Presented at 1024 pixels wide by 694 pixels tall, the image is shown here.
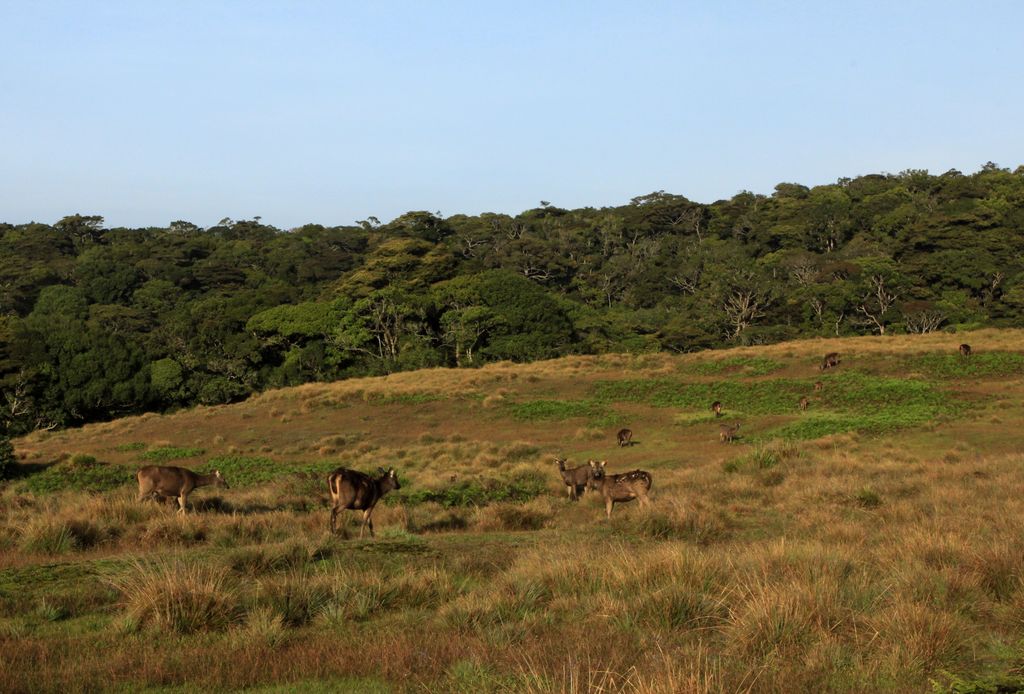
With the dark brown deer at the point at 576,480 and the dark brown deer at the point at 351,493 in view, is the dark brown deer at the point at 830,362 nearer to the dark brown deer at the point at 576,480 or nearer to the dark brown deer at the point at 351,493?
the dark brown deer at the point at 576,480

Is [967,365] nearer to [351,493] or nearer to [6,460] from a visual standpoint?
[351,493]

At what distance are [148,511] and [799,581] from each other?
10.9 meters

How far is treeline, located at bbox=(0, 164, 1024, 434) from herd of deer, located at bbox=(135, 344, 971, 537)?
39.9m

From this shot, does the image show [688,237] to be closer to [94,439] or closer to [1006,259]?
[1006,259]

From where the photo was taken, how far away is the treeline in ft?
199

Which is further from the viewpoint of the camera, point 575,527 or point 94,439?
point 94,439

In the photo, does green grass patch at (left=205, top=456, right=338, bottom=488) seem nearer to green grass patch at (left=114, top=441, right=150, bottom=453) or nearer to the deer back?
green grass patch at (left=114, top=441, right=150, bottom=453)

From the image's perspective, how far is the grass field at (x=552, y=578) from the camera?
587cm

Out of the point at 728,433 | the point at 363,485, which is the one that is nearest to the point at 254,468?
the point at 728,433

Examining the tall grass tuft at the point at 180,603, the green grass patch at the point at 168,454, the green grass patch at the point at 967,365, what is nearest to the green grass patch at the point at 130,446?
the green grass patch at the point at 168,454

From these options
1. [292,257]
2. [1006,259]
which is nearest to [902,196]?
[1006,259]

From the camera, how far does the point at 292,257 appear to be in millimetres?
107312

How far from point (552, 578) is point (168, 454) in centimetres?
2839

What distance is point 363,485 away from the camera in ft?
45.1
